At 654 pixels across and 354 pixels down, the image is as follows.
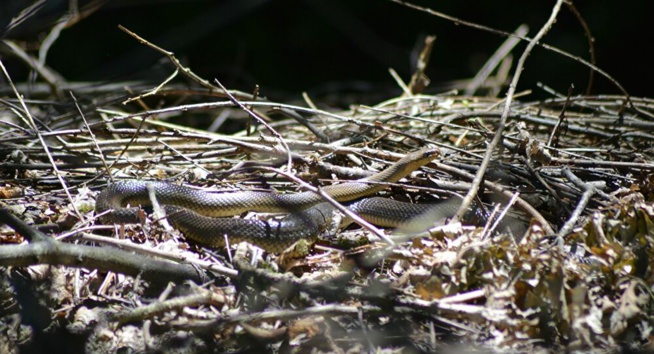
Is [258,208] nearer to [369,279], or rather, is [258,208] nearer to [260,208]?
[260,208]

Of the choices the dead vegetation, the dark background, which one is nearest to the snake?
the dead vegetation

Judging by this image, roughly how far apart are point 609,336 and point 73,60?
9.01 meters

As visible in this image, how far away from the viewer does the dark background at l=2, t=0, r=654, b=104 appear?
918 centimetres

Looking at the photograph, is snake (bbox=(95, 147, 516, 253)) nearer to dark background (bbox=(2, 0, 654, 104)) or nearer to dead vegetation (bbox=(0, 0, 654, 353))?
dead vegetation (bbox=(0, 0, 654, 353))

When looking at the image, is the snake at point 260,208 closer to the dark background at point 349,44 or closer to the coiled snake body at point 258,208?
the coiled snake body at point 258,208

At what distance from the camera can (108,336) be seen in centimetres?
281

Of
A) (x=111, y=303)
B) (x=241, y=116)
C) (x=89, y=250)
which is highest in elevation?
(x=89, y=250)

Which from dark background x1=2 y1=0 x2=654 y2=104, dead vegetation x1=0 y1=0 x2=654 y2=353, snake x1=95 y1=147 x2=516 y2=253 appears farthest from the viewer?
dark background x1=2 y1=0 x2=654 y2=104

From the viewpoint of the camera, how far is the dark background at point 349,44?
9180mm

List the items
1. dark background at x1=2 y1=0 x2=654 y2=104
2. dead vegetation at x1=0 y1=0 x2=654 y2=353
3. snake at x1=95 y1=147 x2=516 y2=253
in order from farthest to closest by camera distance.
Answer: dark background at x1=2 y1=0 x2=654 y2=104 → snake at x1=95 y1=147 x2=516 y2=253 → dead vegetation at x1=0 y1=0 x2=654 y2=353

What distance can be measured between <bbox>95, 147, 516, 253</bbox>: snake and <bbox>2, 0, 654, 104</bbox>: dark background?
15.2 feet

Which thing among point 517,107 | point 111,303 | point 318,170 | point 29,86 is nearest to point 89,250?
point 111,303

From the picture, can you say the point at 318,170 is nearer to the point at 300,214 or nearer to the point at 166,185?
the point at 300,214

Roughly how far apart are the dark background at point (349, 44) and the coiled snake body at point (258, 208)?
15.2 ft
